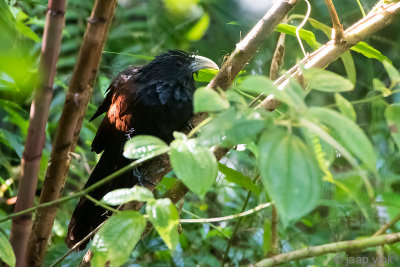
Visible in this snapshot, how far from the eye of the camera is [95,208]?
1.73 m

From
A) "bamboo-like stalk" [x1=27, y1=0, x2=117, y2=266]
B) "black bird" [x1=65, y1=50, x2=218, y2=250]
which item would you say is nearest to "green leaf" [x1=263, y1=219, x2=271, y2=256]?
"bamboo-like stalk" [x1=27, y1=0, x2=117, y2=266]

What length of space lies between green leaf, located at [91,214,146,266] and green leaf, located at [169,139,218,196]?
15cm

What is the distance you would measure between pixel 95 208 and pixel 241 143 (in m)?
1.21

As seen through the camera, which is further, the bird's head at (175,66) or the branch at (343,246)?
the bird's head at (175,66)

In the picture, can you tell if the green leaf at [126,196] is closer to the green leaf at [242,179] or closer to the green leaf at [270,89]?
the green leaf at [270,89]

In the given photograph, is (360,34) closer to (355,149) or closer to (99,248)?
(355,149)

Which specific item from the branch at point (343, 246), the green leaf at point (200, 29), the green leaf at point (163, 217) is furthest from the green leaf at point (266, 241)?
the green leaf at point (200, 29)

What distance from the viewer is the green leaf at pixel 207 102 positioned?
0.56 metres

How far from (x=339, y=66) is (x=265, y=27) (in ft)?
4.05

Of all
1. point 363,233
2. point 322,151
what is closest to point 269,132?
point 322,151

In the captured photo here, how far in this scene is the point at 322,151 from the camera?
705 mm

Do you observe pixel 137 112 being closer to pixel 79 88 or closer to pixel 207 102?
pixel 79 88

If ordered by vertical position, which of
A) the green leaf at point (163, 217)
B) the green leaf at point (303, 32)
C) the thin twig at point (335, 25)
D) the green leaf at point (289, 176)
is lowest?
the green leaf at point (163, 217)

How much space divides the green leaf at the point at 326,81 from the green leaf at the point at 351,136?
0.08 meters
